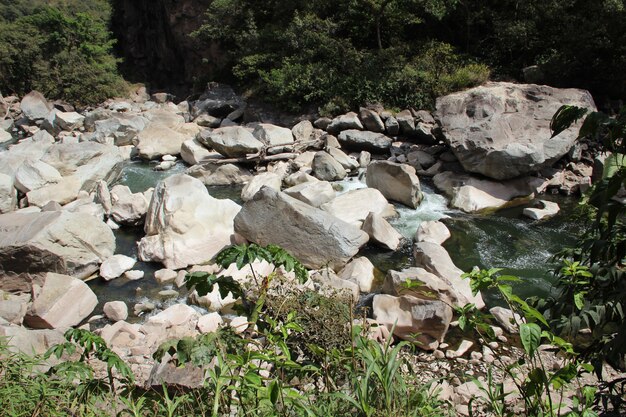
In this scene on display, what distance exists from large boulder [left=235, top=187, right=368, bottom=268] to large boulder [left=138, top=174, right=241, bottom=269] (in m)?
0.77

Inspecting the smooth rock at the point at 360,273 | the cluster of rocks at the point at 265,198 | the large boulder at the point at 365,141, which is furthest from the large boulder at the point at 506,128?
the smooth rock at the point at 360,273

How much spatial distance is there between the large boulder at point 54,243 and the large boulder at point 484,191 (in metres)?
7.11

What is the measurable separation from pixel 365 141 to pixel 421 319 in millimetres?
8326

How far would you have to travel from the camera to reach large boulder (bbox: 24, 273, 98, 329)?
19.5 ft

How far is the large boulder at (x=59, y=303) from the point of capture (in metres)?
5.95

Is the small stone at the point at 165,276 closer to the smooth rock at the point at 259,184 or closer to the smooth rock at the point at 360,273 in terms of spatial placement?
the smooth rock at the point at 360,273

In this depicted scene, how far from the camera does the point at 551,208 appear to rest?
9930 mm

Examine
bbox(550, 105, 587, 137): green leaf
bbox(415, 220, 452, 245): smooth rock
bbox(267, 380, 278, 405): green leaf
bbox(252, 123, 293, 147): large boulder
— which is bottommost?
bbox(252, 123, 293, 147): large boulder

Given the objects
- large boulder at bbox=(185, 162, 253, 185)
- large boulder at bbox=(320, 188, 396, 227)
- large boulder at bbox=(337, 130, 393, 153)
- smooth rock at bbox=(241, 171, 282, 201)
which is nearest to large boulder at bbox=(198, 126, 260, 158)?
large boulder at bbox=(185, 162, 253, 185)

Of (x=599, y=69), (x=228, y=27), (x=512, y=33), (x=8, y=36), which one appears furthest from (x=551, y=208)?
(x=8, y=36)

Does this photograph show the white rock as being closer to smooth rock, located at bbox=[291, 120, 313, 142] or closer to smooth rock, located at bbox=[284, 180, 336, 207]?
smooth rock, located at bbox=[284, 180, 336, 207]

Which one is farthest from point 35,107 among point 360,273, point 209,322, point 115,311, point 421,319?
point 421,319

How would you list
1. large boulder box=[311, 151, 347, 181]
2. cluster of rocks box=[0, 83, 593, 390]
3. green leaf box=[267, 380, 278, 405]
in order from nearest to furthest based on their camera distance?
green leaf box=[267, 380, 278, 405], cluster of rocks box=[0, 83, 593, 390], large boulder box=[311, 151, 347, 181]

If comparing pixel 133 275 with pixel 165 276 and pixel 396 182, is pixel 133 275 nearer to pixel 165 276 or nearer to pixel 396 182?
pixel 165 276
